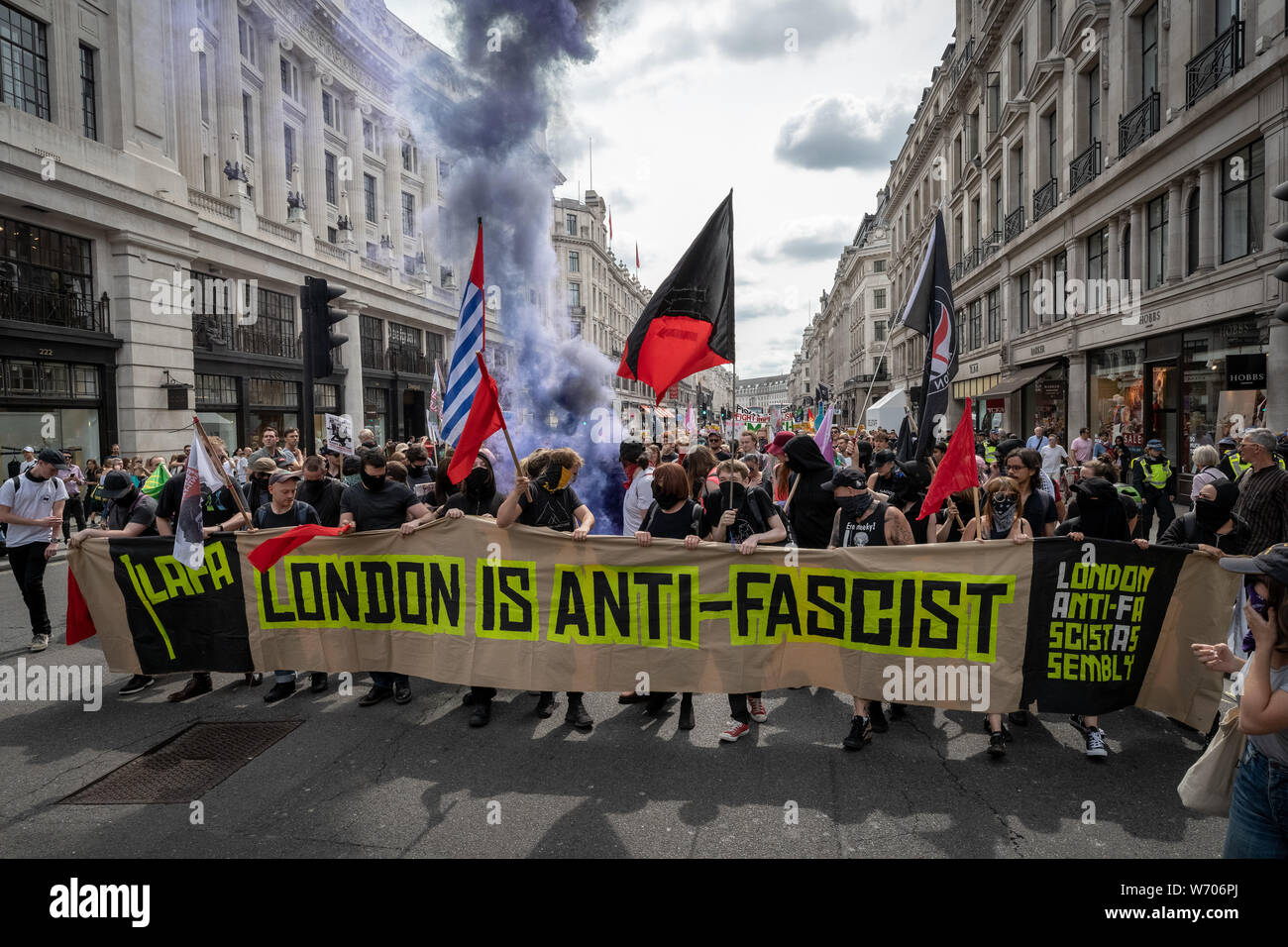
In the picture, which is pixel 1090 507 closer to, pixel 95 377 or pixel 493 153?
pixel 493 153

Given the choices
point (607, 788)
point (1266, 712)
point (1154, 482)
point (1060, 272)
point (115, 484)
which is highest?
point (1060, 272)

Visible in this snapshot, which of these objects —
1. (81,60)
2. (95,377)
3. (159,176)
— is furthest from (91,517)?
(81,60)

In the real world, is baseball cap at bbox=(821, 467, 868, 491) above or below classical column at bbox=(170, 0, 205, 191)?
below

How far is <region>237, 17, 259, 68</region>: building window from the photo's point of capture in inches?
960

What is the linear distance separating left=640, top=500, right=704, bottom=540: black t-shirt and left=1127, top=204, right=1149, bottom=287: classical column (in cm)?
1823

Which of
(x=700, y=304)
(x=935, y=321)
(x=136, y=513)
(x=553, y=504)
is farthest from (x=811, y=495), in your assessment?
(x=136, y=513)

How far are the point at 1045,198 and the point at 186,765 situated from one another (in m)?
28.0

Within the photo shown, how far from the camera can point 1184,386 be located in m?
16.2

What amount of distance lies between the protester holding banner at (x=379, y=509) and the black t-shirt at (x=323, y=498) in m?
0.77

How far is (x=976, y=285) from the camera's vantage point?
3322 centimetres

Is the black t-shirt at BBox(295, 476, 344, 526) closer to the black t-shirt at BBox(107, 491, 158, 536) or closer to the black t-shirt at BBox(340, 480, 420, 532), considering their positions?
the black t-shirt at BBox(340, 480, 420, 532)

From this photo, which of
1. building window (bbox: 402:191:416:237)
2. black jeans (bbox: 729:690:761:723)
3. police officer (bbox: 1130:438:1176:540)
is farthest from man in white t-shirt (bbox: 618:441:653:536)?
building window (bbox: 402:191:416:237)

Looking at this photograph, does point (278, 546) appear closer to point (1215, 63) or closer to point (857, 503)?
point (857, 503)

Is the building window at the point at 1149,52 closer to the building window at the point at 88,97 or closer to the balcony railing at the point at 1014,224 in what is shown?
the balcony railing at the point at 1014,224
